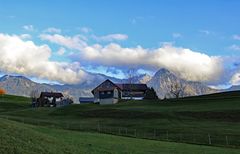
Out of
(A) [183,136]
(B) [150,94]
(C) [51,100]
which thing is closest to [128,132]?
(A) [183,136]

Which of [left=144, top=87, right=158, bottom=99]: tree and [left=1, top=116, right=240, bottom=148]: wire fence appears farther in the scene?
[left=144, top=87, right=158, bottom=99]: tree

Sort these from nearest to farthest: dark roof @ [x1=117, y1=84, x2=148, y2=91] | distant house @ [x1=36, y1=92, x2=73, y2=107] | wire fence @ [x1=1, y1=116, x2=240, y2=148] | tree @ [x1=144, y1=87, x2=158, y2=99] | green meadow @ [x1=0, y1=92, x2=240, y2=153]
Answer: green meadow @ [x1=0, y1=92, x2=240, y2=153] < wire fence @ [x1=1, y1=116, x2=240, y2=148] < tree @ [x1=144, y1=87, x2=158, y2=99] < distant house @ [x1=36, y1=92, x2=73, y2=107] < dark roof @ [x1=117, y1=84, x2=148, y2=91]

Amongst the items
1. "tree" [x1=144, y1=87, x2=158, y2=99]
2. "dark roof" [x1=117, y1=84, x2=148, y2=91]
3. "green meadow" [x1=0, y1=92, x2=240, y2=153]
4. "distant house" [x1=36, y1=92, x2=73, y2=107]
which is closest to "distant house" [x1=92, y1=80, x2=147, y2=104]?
"dark roof" [x1=117, y1=84, x2=148, y2=91]

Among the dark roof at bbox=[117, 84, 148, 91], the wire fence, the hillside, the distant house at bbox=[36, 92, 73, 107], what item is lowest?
the wire fence

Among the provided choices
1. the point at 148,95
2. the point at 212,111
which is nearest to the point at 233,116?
the point at 212,111

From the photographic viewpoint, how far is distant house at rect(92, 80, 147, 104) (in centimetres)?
16938

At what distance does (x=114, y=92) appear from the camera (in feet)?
568

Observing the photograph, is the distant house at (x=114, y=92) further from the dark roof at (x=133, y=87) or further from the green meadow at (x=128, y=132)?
the green meadow at (x=128, y=132)

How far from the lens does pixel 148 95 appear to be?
177750mm

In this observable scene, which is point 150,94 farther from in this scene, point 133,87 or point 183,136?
point 183,136

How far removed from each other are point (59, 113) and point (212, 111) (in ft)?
128

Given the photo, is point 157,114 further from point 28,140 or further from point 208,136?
point 28,140

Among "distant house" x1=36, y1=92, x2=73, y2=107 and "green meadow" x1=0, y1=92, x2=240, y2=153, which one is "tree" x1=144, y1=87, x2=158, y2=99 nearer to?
"distant house" x1=36, y1=92, x2=73, y2=107

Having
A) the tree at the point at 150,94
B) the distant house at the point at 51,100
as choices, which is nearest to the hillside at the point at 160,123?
the tree at the point at 150,94
